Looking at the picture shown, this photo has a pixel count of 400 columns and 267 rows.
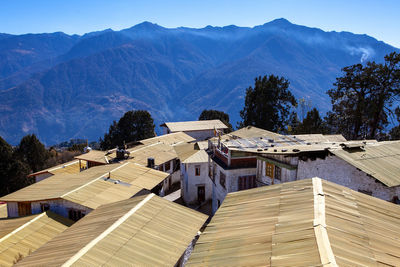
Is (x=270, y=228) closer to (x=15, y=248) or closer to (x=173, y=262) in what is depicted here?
(x=173, y=262)

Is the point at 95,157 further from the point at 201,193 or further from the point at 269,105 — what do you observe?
the point at 269,105

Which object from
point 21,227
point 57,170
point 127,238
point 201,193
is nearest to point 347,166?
point 127,238

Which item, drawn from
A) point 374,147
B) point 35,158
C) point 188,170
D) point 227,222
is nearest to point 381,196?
point 374,147

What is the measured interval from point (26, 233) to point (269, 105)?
168 ft

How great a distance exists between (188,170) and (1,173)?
1002 inches

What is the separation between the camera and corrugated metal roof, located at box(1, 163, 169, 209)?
883 inches

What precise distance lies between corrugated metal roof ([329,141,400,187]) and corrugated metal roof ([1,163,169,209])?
1499 cm

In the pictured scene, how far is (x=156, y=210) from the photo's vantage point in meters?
18.3

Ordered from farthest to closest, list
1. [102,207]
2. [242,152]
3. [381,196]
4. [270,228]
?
[242,152], [102,207], [381,196], [270,228]

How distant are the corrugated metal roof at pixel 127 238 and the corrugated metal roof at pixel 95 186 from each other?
135 inches

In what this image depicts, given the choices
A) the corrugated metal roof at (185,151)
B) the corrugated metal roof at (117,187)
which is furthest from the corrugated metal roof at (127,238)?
the corrugated metal roof at (185,151)

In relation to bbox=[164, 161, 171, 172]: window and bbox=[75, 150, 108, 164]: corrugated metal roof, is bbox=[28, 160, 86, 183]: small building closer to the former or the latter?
bbox=[75, 150, 108, 164]: corrugated metal roof

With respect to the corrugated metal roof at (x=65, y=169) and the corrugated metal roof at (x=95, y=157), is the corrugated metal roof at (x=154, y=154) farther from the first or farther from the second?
the corrugated metal roof at (x=65, y=169)

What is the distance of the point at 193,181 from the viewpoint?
3512 cm
